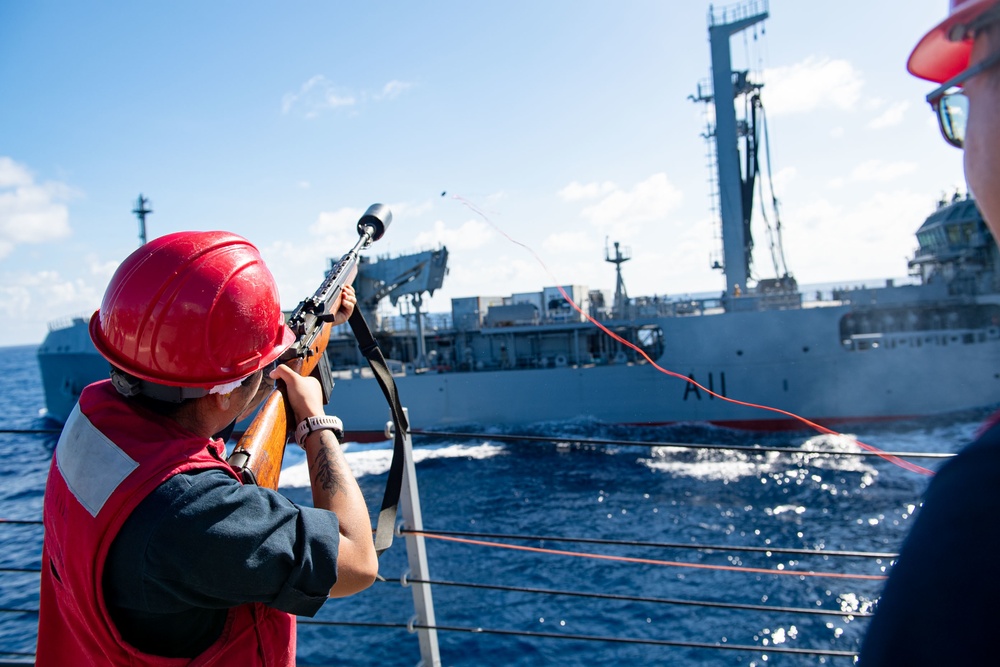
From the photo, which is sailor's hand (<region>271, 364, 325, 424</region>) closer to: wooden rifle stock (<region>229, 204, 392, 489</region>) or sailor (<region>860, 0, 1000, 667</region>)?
wooden rifle stock (<region>229, 204, 392, 489</region>)

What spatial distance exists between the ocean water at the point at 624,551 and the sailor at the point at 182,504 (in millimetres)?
1216

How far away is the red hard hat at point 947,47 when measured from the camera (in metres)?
0.67

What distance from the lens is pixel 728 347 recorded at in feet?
61.0

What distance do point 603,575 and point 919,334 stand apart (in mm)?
15183

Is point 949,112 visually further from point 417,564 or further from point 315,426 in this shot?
point 417,564

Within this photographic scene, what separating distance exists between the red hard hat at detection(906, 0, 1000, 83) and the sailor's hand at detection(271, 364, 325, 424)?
4.37 feet

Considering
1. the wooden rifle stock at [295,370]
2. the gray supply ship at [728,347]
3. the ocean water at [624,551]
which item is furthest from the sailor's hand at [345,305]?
the gray supply ship at [728,347]

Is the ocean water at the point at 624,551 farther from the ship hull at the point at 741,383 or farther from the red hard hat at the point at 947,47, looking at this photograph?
the red hard hat at the point at 947,47

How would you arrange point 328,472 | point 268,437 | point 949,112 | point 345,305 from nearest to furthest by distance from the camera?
point 949,112
point 328,472
point 268,437
point 345,305

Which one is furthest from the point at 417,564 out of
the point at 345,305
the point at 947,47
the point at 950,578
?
the point at 947,47

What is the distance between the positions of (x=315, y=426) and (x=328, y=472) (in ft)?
0.53

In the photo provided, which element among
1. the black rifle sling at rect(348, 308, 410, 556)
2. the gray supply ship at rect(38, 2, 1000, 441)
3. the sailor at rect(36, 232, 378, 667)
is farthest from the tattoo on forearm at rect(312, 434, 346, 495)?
the gray supply ship at rect(38, 2, 1000, 441)

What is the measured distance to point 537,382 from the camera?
63.9 ft

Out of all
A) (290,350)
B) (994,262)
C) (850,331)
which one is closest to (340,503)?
(290,350)
